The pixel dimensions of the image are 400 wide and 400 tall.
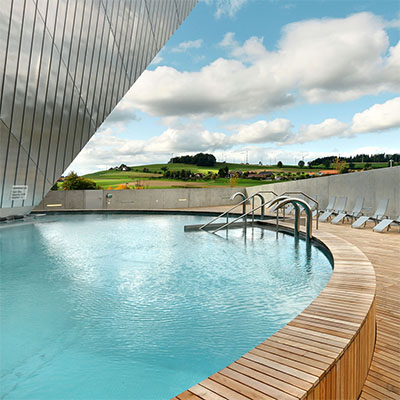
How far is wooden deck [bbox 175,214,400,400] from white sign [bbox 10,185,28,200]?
1197cm

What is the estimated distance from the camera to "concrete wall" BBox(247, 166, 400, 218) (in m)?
11.1

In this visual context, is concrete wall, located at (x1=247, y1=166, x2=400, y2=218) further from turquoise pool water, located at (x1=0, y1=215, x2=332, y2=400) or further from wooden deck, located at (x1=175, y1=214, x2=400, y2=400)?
wooden deck, located at (x1=175, y1=214, x2=400, y2=400)

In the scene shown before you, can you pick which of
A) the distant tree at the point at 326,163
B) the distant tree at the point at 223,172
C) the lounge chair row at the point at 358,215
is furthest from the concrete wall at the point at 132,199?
the distant tree at the point at 326,163

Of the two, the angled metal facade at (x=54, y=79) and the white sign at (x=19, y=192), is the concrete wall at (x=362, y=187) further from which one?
the white sign at (x=19, y=192)

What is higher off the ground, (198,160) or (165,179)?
(198,160)

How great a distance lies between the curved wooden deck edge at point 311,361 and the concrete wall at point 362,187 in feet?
30.7

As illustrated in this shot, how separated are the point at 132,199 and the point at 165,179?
28444 millimetres

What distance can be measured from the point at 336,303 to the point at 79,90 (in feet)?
46.1

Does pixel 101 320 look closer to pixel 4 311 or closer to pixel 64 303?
pixel 64 303

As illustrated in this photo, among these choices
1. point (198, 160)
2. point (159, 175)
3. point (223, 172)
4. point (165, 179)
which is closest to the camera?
point (165, 179)

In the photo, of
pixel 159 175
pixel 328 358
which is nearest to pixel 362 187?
pixel 328 358

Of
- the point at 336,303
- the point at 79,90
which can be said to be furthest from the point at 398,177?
the point at 79,90

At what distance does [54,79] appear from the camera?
1233 cm

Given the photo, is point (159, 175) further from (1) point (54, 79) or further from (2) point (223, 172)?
(1) point (54, 79)
